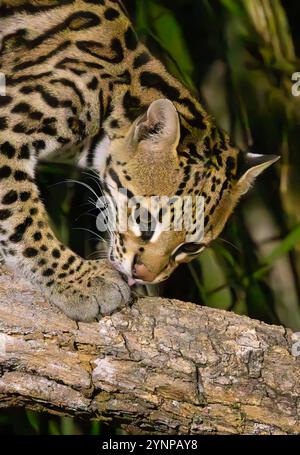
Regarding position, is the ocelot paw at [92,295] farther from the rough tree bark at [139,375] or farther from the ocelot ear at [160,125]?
the ocelot ear at [160,125]

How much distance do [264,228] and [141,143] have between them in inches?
49.5

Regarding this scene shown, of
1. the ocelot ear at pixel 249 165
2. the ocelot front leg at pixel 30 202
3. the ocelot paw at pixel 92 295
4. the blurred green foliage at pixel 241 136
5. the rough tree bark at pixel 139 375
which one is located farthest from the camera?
the blurred green foliage at pixel 241 136

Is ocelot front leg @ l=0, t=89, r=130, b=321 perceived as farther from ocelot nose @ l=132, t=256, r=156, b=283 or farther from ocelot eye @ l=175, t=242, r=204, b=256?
ocelot eye @ l=175, t=242, r=204, b=256

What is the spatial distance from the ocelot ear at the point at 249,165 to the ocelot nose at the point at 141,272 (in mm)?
467

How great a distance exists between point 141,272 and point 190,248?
0.20 m

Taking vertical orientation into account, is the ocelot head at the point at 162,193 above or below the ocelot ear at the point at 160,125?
below

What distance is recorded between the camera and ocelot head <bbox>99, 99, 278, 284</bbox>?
9.32 feet

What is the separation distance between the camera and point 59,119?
113 inches

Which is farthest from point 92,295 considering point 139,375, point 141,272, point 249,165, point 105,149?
point 249,165

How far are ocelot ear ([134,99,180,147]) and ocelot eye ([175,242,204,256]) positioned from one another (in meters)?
0.34

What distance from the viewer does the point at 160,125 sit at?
284cm

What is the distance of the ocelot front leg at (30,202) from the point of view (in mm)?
2852

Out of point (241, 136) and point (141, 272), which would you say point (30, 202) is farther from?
point (241, 136)

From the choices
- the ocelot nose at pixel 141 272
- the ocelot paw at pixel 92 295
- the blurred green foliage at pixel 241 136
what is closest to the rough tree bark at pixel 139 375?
the ocelot paw at pixel 92 295
